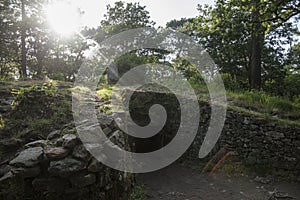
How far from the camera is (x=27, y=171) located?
11.4 ft

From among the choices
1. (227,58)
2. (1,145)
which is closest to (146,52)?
(227,58)

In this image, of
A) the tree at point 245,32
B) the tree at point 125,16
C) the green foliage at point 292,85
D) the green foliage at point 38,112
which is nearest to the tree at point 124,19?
the tree at point 125,16

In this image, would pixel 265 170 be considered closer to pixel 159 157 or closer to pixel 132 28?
pixel 159 157

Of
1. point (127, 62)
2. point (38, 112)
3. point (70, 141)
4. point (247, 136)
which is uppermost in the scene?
point (127, 62)

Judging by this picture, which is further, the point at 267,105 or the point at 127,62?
the point at 127,62

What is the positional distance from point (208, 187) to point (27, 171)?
398 cm

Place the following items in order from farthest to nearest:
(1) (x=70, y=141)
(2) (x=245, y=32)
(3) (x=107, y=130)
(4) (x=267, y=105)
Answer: (2) (x=245, y=32)
(4) (x=267, y=105)
(3) (x=107, y=130)
(1) (x=70, y=141)

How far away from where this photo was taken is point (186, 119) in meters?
8.27

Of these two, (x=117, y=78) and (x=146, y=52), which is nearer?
(x=117, y=78)

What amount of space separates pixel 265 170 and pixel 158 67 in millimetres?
7633

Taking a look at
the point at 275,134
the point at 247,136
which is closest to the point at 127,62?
the point at 247,136

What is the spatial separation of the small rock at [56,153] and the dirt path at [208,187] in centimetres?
240

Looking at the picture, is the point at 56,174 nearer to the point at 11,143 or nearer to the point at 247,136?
the point at 11,143

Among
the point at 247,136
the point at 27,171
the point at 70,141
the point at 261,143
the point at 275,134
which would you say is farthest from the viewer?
the point at 247,136
